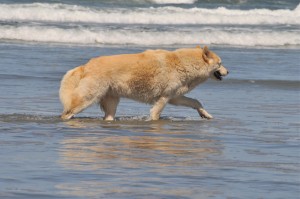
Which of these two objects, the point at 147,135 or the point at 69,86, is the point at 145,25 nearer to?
the point at 69,86

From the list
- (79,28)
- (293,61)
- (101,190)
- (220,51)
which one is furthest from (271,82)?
(79,28)

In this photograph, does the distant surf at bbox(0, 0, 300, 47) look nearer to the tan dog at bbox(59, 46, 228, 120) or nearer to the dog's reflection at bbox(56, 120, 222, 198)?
the tan dog at bbox(59, 46, 228, 120)

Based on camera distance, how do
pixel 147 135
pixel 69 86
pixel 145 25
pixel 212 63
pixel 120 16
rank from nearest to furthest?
pixel 147 135 < pixel 69 86 < pixel 212 63 < pixel 145 25 < pixel 120 16

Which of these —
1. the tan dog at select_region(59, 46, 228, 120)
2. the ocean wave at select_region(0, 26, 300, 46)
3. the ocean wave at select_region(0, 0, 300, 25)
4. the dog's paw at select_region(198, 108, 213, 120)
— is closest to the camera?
the tan dog at select_region(59, 46, 228, 120)

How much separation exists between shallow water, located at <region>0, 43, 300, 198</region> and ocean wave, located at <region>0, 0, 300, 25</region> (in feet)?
43.6

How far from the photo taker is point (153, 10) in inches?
1206

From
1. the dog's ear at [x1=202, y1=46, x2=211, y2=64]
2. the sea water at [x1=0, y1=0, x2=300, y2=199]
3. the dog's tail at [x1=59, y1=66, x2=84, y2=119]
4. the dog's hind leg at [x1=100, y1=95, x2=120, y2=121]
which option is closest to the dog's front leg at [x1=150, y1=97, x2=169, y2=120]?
the sea water at [x1=0, y1=0, x2=300, y2=199]

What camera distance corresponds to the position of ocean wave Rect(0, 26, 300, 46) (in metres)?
22.1

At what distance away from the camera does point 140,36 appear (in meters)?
22.8

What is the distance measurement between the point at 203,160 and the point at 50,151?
4.60 ft

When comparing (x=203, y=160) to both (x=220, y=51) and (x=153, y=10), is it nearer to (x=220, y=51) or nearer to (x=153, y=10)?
(x=220, y=51)

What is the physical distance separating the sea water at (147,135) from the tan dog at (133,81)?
230mm

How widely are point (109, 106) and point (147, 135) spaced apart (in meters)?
1.30

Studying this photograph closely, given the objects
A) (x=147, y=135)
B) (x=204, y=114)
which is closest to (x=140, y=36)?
(x=204, y=114)
